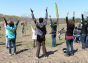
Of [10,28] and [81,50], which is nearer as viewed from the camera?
[10,28]

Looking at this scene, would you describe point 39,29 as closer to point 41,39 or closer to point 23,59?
point 41,39

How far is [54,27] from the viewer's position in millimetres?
10477

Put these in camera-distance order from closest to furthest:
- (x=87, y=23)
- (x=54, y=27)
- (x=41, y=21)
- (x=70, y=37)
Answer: (x=41, y=21) → (x=70, y=37) → (x=87, y=23) → (x=54, y=27)

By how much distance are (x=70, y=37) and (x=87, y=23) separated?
5.92 ft

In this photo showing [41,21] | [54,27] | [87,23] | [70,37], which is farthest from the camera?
[54,27]

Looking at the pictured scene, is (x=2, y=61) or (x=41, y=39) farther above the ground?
(x=41, y=39)

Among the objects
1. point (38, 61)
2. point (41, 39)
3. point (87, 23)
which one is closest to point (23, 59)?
point (38, 61)

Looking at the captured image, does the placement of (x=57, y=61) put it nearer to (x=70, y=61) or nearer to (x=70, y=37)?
(x=70, y=61)

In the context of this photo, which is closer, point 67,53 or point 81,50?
point 67,53

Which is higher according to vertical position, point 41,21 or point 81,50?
point 41,21

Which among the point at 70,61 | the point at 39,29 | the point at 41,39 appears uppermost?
the point at 39,29

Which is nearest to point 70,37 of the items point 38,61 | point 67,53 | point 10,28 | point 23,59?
point 67,53

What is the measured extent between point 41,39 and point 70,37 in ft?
5.50

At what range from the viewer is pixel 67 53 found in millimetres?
8641
